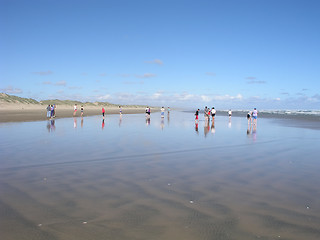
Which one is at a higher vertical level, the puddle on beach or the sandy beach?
the sandy beach

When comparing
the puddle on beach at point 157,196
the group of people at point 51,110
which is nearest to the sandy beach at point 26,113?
the group of people at point 51,110

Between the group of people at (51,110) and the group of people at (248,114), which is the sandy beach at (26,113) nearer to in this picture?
the group of people at (51,110)

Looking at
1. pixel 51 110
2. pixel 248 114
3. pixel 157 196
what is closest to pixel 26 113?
pixel 51 110

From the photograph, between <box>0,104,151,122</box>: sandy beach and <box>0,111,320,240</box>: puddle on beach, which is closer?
<box>0,111,320,240</box>: puddle on beach

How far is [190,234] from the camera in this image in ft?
13.6

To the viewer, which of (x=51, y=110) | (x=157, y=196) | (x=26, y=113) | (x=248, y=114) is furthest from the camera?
(x=26, y=113)

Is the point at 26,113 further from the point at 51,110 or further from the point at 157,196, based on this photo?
the point at 157,196

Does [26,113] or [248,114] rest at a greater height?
[248,114]

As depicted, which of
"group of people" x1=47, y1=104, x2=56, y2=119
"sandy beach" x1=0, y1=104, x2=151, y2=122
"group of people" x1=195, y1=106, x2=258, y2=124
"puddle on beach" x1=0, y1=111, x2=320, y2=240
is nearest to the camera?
Answer: "puddle on beach" x1=0, y1=111, x2=320, y2=240

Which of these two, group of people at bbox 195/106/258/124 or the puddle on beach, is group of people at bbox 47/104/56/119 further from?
the puddle on beach

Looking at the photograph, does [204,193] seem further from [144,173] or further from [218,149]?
[218,149]

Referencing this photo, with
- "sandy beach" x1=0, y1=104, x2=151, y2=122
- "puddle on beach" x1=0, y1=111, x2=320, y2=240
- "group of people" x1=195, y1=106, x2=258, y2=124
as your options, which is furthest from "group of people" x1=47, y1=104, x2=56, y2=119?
"puddle on beach" x1=0, y1=111, x2=320, y2=240

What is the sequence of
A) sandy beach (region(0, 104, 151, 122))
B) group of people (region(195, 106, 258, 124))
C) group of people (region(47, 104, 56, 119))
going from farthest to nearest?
1. group of people (region(47, 104, 56, 119))
2. sandy beach (region(0, 104, 151, 122))
3. group of people (region(195, 106, 258, 124))

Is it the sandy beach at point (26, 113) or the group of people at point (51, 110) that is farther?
the group of people at point (51, 110)
